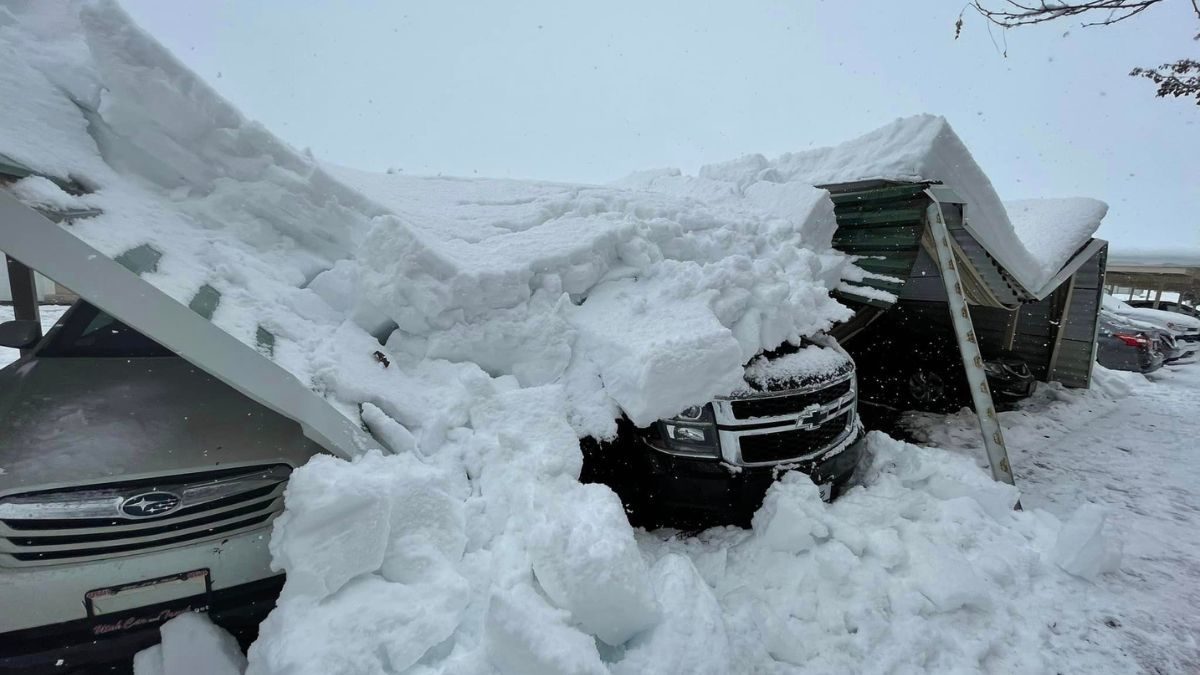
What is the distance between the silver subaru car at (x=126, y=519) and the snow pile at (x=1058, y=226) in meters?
7.26

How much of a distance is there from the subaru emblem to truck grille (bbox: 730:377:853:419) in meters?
2.63

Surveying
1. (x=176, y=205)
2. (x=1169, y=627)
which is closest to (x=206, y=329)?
(x=176, y=205)

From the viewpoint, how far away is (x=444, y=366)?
2914 mm

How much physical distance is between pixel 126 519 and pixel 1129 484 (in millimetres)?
7310

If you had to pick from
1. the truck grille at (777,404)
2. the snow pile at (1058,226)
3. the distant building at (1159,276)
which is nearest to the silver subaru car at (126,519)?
the truck grille at (777,404)

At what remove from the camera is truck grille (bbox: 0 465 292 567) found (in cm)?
180

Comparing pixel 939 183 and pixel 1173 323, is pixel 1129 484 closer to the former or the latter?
pixel 939 183

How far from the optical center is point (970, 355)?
432 centimetres

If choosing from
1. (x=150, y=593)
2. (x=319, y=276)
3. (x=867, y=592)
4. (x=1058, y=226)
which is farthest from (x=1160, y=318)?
(x=150, y=593)

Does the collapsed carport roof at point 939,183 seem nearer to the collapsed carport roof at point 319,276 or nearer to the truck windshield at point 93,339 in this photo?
the collapsed carport roof at point 319,276

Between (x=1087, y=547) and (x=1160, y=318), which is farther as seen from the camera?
(x=1160, y=318)

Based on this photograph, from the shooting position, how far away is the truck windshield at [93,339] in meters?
3.01

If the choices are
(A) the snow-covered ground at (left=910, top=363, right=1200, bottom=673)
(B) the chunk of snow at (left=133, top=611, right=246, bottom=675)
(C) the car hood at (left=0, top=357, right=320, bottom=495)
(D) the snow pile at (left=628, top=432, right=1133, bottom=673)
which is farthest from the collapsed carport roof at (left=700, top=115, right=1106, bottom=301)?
(B) the chunk of snow at (left=133, top=611, right=246, bottom=675)

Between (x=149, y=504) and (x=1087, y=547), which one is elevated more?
Answer: (x=149, y=504)
